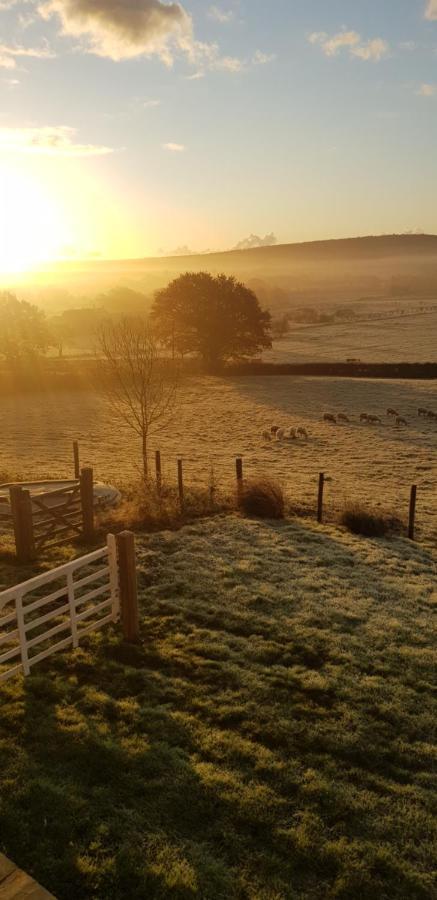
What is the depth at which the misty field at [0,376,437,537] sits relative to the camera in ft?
78.7

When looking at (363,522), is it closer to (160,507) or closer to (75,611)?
(160,507)

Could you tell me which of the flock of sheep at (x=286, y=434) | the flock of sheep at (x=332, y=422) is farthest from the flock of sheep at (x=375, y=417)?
the flock of sheep at (x=286, y=434)

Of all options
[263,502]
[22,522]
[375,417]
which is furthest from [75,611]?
[375,417]

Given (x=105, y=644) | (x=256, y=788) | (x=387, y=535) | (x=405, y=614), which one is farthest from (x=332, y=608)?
(x=387, y=535)

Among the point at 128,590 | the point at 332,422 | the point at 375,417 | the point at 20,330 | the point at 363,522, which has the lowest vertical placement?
the point at 332,422

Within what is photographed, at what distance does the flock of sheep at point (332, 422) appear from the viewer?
3428 centimetres

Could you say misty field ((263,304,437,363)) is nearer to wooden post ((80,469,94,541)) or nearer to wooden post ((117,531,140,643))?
wooden post ((80,469,94,541))

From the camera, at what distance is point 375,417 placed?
37.9 meters

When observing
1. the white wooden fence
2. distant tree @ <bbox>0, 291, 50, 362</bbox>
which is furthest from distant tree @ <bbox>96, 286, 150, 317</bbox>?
the white wooden fence

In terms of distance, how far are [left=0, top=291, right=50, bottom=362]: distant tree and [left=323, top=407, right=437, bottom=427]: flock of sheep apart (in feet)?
108

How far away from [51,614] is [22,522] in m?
4.43

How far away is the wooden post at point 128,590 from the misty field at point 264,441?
1036 centimetres

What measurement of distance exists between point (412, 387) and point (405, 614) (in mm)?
40931

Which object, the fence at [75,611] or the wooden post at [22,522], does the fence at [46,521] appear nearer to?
the wooden post at [22,522]
